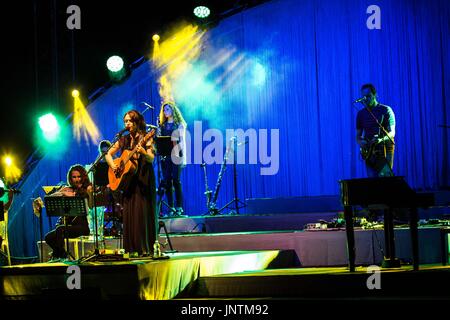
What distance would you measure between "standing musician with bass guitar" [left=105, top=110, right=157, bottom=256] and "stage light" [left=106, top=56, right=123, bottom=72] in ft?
22.6

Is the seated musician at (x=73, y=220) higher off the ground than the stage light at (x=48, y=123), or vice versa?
the stage light at (x=48, y=123)

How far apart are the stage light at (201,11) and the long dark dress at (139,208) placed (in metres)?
6.64

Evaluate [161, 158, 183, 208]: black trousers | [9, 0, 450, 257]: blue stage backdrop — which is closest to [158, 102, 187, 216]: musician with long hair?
[161, 158, 183, 208]: black trousers

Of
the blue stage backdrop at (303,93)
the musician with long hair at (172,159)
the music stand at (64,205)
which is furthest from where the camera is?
the blue stage backdrop at (303,93)

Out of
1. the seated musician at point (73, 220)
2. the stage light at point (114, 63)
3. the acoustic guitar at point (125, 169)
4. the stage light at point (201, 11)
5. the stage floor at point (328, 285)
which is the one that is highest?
the stage light at point (201, 11)

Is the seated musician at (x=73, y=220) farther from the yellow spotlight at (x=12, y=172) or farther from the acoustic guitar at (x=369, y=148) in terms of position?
the yellow spotlight at (x=12, y=172)

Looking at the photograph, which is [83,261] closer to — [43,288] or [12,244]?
[43,288]

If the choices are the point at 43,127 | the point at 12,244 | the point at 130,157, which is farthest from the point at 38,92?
the point at 130,157

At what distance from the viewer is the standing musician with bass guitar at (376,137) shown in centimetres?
912

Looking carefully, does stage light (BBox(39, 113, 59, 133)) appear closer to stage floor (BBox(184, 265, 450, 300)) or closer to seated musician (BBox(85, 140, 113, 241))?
seated musician (BBox(85, 140, 113, 241))

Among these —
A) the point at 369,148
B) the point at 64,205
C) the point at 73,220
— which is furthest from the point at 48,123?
the point at 369,148

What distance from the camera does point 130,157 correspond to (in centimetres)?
734

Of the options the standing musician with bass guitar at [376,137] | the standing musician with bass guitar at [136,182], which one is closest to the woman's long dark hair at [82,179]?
the standing musician with bass guitar at [136,182]

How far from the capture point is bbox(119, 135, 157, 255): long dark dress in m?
7.43
